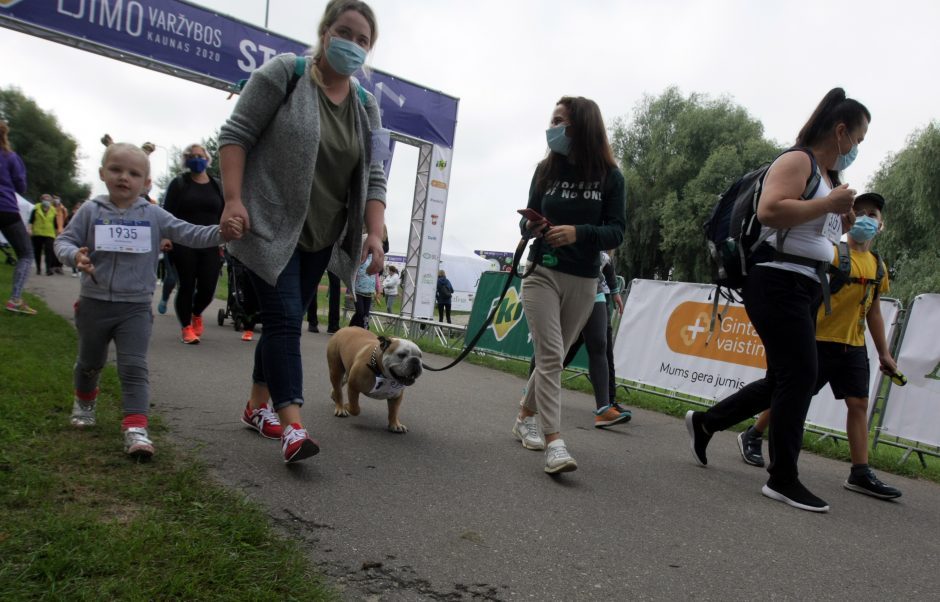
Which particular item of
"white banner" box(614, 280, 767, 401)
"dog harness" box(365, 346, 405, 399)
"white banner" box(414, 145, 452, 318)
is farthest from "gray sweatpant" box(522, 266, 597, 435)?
"white banner" box(414, 145, 452, 318)

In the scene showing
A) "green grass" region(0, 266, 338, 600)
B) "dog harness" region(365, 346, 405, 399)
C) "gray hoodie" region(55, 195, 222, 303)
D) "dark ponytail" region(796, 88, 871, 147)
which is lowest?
"green grass" region(0, 266, 338, 600)

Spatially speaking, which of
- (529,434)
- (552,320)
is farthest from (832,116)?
(529,434)

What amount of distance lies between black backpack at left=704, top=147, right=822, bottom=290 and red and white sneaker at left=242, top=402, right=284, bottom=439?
8.48ft

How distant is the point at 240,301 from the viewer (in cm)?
Result: 737

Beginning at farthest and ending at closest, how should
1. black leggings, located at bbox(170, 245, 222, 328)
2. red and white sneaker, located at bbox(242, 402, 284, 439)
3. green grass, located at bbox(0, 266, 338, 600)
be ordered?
1. black leggings, located at bbox(170, 245, 222, 328)
2. red and white sneaker, located at bbox(242, 402, 284, 439)
3. green grass, located at bbox(0, 266, 338, 600)

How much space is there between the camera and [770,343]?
3.33 meters

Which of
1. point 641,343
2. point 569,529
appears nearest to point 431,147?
point 641,343

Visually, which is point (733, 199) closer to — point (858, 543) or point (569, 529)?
point (858, 543)

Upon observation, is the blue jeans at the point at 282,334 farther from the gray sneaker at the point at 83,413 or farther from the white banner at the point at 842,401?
the white banner at the point at 842,401

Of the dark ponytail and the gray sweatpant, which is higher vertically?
the dark ponytail

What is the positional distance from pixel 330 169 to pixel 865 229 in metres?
3.35

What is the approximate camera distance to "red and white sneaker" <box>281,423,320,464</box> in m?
2.78

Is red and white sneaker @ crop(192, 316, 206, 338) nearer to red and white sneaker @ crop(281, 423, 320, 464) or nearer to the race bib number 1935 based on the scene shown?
the race bib number 1935

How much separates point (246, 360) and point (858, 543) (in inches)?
200
